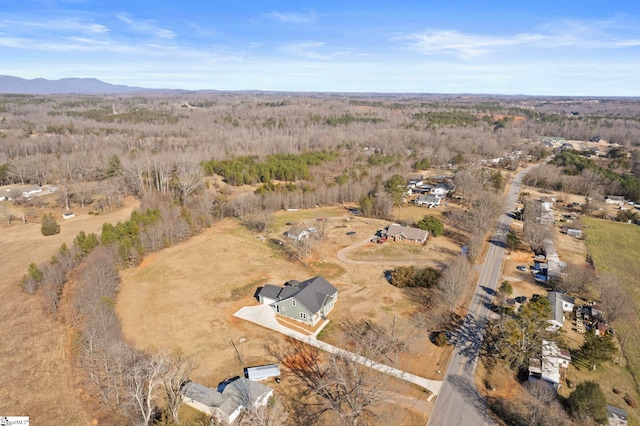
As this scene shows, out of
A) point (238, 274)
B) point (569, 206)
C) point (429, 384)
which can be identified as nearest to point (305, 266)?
point (238, 274)

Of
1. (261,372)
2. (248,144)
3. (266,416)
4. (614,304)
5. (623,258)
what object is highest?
(248,144)

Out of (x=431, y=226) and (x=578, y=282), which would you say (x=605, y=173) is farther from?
(x=578, y=282)

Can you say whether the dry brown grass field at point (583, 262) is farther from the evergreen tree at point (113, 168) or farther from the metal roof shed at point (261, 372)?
the evergreen tree at point (113, 168)

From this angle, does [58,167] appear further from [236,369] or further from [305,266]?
[236,369]

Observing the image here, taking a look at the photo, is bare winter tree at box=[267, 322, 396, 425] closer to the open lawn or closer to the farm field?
the farm field

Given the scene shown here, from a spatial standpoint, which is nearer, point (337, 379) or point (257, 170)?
point (337, 379)

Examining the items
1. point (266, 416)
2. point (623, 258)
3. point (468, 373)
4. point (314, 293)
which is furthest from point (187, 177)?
point (623, 258)
